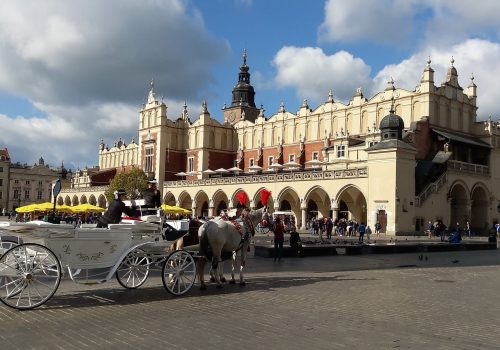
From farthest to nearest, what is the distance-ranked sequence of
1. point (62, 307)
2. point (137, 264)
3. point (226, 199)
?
point (226, 199)
point (137, 264)
point (62, 307)

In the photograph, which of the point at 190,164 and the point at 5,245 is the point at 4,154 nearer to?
the point at 190,164

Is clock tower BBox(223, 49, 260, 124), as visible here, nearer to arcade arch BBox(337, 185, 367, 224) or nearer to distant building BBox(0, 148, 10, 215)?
arcade arch BBox(337, 185, 367, 224)

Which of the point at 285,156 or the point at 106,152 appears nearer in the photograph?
the point at 285,156

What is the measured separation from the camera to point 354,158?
4678cm

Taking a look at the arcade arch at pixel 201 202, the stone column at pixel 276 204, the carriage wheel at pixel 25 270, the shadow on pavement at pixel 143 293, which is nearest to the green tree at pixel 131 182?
the arcade arch at pixel 201 202

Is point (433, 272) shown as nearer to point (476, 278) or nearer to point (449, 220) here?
point (476, 278)

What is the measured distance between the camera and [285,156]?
59562 millimetres

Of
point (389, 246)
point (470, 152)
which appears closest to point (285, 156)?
point (470, 152)

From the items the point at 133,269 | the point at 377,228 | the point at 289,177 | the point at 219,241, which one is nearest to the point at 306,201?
the point at 289,177

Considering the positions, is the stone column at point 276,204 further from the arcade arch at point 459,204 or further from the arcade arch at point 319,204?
the arcade arch at point 459,204

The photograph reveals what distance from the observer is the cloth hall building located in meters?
39.4

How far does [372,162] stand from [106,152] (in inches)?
2250

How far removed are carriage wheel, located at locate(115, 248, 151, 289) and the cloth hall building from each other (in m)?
29.6

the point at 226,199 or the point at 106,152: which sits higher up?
the point at 106,152
